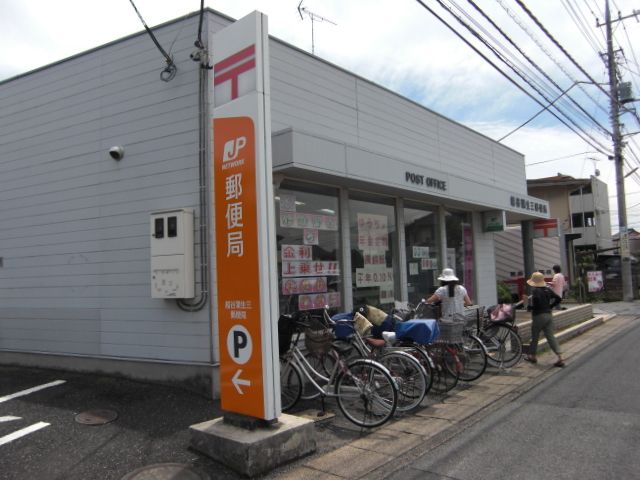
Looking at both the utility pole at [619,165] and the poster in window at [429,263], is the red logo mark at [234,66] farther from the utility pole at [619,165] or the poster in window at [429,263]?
the utility pole at [619,165]

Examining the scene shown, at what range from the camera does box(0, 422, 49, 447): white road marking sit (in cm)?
485

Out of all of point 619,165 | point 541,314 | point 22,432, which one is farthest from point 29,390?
point 619,165

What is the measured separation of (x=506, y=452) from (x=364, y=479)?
1.38 meters

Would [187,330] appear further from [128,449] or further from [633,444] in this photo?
[633,444]

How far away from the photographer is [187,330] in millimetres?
6438

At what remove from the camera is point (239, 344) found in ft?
14.6

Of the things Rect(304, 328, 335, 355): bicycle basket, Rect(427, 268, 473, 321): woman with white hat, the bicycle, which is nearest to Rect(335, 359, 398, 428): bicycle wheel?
the bicycle

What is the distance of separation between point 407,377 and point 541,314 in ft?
11.5

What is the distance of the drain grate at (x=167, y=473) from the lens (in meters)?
3.97

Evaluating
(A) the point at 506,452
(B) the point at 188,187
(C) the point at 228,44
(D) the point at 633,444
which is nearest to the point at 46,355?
(B) the point at 188,187

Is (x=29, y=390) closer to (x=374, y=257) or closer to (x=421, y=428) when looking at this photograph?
(x=421, y=428)

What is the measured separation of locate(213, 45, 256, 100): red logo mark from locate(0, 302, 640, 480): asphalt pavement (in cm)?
345

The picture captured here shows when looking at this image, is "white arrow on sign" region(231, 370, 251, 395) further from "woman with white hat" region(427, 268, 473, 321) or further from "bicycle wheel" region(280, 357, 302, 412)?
"woman with white hat" region(427, 268, 473, 321)

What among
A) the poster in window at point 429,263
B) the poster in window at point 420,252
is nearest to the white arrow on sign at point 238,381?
the poster in window at point 420,252
